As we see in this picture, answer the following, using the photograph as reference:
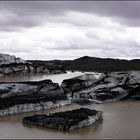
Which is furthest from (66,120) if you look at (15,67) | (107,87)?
(15,67)

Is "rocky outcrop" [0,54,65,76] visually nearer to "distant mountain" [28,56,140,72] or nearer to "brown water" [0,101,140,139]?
"distant mountain" [28,56,140,72]

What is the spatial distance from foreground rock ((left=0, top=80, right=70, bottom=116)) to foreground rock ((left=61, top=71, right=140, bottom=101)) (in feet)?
6.10

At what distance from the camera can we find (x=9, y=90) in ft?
88.5

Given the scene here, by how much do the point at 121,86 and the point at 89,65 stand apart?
50.5 metres

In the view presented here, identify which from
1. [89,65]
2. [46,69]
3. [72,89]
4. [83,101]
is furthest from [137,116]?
[89,65]

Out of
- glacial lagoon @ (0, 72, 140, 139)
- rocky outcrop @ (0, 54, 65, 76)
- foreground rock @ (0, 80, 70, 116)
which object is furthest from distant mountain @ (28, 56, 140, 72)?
glacial lagoon @ (0, 72, 140, 139)

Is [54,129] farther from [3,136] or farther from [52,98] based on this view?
[52,98]

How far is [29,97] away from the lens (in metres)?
25.5

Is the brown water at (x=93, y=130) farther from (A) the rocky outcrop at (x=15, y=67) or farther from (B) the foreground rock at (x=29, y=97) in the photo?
(A) the rocky outcrop at (x=15, y=67)

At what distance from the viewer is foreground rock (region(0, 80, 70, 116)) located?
23641mm

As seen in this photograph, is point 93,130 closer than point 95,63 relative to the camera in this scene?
Yes

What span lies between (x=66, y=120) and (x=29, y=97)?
6.46 m

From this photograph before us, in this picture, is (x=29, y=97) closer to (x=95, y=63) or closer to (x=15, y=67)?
(x=15, y=67)

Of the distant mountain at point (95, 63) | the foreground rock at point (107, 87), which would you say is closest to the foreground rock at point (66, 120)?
the foreground rock at point (107, 87)
